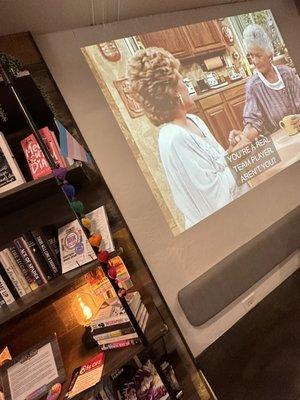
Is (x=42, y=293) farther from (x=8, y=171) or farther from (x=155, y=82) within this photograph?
(x=155, y=82)

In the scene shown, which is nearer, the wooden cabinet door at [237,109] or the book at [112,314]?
the book at [112,314]

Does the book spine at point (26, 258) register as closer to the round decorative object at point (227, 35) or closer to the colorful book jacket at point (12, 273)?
the colorful book jacket at point (12, 273)

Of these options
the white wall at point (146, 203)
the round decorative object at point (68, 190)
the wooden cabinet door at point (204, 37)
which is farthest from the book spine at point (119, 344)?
the wooden cabinet door at point (204, 37)

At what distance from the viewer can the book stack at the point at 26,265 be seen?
136cm

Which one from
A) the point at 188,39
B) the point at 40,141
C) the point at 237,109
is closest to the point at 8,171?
the point at 40,141

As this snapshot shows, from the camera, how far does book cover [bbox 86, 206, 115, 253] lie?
1396 mm

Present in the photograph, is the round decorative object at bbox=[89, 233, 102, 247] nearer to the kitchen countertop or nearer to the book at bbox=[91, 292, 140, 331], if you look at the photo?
the book at bbox=[91, 292, 140, 331]

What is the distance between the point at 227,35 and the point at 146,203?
1.54 metres

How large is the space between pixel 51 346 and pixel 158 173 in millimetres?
1137

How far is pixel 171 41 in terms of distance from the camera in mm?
2143

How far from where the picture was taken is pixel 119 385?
161 centimetres

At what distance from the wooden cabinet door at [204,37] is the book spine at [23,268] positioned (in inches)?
71.4

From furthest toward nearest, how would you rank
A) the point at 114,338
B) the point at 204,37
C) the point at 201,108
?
1. the point at 204,37
2. the point at 201,108
3. the point at 114,338

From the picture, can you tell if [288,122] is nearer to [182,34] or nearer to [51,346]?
[182,34]
